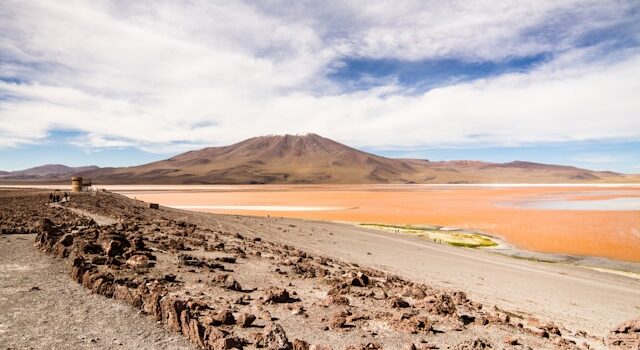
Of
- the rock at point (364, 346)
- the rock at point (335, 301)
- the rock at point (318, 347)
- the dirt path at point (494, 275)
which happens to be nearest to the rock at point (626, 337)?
the dirt path at point (494, 275)

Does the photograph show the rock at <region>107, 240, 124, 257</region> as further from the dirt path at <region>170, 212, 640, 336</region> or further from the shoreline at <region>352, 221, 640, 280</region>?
the shoreline at <region>352, 221, 640, 280</region>

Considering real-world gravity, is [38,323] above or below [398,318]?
above

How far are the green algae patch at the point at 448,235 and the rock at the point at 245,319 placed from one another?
63.8 ft

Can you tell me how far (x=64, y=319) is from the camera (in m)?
6.51

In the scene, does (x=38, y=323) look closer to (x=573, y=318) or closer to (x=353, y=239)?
(x=573, y=318)

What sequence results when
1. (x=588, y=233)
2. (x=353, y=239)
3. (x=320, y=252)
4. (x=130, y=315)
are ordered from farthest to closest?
(x=588, y=233) < (x=353, y=239) < (x=320, y=252) < (x=130, y=315)

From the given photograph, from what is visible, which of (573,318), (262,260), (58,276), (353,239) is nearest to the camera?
(58,276)

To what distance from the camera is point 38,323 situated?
6.32 metres

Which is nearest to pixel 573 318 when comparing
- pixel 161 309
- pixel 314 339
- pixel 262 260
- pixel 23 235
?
pixel 314 339

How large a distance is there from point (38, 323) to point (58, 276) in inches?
97.0

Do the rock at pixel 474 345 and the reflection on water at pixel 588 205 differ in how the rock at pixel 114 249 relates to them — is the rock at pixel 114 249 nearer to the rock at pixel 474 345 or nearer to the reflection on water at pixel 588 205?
the rock at pixel 474 345

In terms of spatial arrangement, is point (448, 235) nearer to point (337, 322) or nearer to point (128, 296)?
point (337, 322)

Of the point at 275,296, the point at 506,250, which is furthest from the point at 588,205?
the point at 275,296

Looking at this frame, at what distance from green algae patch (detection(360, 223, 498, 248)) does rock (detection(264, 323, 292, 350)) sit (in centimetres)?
1984
